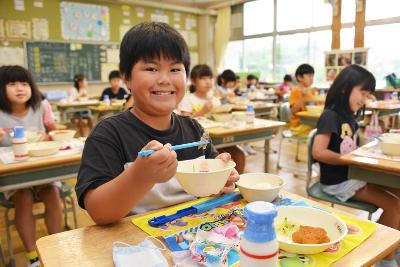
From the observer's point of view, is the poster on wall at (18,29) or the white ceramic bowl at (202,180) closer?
the white ceramic bowl at (202,180)

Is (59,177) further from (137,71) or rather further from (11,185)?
(137,71)

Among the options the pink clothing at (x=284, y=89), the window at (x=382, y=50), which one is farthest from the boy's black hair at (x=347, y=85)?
the pink clothing at (x=284, y=89)

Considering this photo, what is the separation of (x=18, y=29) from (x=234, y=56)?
5798mm

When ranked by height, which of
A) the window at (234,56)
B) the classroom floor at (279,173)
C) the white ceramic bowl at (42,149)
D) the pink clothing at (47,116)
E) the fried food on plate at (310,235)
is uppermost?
the window at (234,56)

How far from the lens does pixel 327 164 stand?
1.99 m

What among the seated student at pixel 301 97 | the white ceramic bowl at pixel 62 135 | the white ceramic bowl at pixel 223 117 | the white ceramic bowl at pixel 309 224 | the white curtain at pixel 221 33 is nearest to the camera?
the white ceramic bowl at pixel 309 224

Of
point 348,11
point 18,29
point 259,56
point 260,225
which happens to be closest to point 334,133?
point 260,225

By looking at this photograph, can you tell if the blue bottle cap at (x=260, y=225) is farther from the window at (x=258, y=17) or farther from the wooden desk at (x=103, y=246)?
the window at (x=258, y=17)

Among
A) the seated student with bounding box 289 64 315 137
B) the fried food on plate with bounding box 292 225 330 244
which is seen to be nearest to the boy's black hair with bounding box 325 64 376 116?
the fried food on plate with bounding box 292 225 330 244

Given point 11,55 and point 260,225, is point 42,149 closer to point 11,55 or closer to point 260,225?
point 260,225

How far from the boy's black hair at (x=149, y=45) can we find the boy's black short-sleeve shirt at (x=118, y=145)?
0.17 meters

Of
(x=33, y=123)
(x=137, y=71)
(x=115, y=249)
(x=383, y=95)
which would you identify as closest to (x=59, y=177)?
(x=33, y=123)

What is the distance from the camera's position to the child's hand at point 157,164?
75 centimetres

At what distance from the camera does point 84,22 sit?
7.55 m
